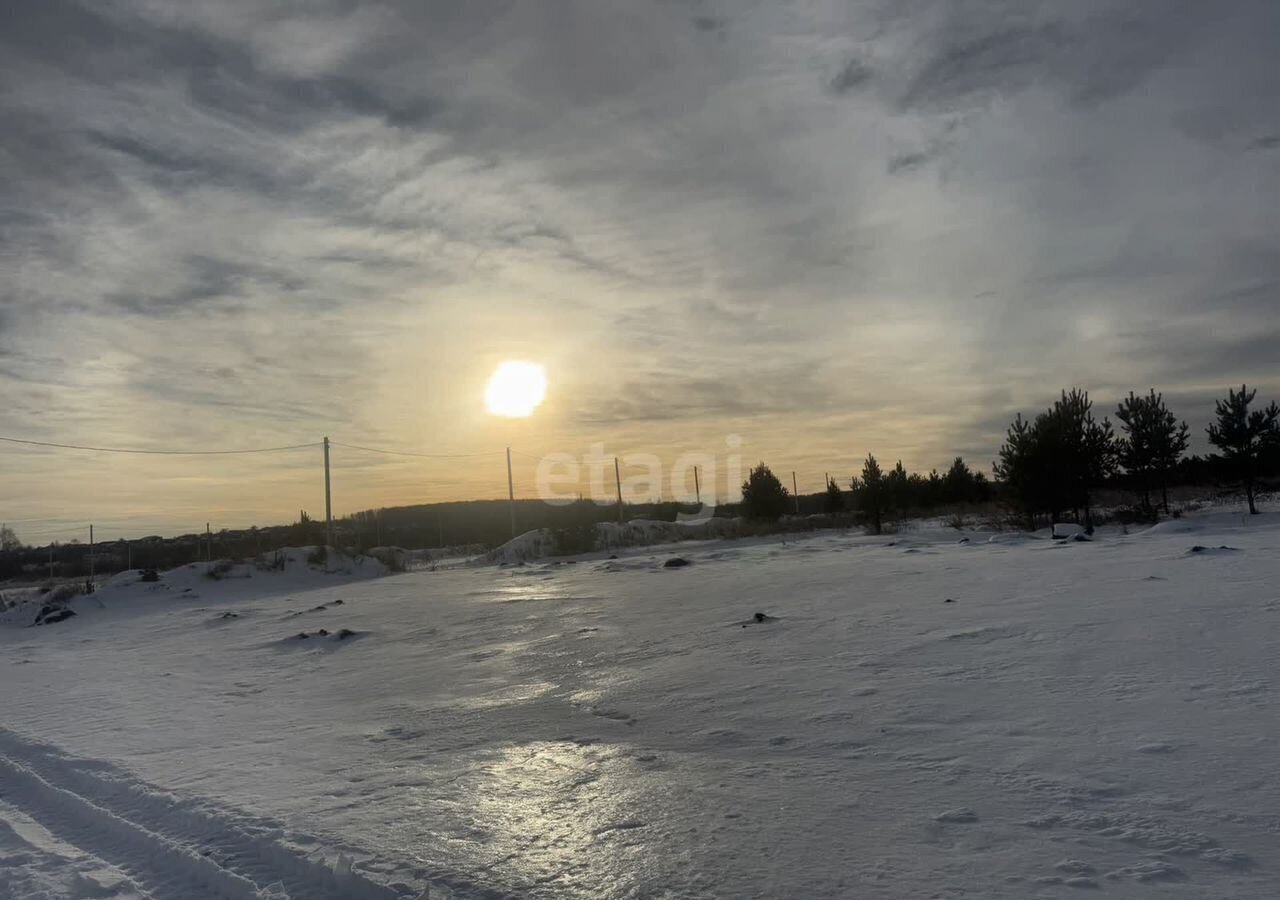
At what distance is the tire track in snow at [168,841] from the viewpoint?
382 centimetres

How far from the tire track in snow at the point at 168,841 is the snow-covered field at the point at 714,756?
22 millimetres

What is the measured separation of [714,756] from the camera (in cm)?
527

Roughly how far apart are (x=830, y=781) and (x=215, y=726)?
5.74 m

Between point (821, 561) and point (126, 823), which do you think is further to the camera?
point (821, 561)

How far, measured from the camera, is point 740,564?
19.8 m

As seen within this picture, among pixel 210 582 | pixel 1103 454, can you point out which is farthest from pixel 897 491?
pixel 210 582

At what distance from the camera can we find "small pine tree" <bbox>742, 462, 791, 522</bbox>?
129 ft

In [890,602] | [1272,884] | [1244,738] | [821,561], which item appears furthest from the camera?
[821,561]

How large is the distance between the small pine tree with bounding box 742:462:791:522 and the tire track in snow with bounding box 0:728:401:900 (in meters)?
34.6

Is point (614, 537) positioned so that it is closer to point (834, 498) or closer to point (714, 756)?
point (834, 498)

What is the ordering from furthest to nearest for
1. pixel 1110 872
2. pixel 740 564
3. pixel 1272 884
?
pixel 740 564
pixel 1110 872
pixel 1272 884

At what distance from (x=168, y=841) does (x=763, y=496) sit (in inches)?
1416

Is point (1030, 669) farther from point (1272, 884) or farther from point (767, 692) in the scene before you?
point (1272, 884)

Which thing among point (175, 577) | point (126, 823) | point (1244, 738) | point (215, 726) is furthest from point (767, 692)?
point (175, 577)
